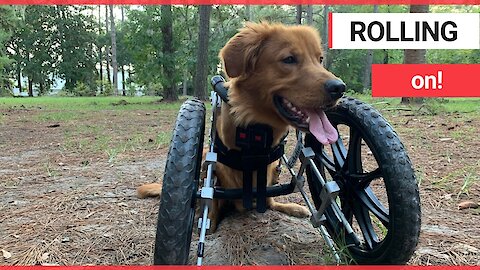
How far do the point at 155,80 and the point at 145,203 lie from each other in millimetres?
17399

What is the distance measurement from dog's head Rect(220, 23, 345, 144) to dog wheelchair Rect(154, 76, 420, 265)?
0.43 feet

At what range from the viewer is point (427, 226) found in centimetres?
292

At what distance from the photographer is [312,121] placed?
2.40 m

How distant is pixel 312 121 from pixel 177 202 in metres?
0.86

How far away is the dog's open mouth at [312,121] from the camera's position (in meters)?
2.36

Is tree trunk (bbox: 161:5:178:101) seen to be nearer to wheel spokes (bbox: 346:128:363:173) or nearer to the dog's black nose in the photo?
wheel spokes (bbox: 346:128:363:173)

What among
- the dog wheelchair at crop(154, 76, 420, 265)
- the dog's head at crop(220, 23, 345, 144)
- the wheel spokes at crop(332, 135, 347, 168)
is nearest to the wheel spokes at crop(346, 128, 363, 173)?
the dog wheelchair at crop(154, 76, 420, 265)

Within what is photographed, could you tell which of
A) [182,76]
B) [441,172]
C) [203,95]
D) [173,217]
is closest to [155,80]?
[182,76]

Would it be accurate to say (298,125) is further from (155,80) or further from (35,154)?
(155,80)

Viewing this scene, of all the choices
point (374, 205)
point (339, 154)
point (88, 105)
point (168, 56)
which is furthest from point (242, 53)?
point (168, 56)

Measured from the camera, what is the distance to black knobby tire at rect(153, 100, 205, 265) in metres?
1.92

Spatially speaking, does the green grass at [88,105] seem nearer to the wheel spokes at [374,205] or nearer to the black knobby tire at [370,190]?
the black knobby tire at [370,190]

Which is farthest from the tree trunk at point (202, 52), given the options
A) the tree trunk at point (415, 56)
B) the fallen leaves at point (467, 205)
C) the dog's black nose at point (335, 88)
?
the dog's black nose at point (335, 88)

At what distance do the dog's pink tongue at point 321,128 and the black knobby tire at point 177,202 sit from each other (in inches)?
24.5
